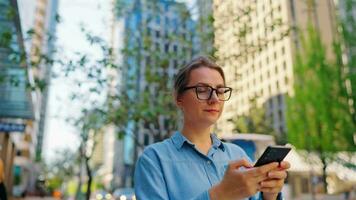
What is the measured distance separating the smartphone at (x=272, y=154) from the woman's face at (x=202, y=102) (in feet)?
1.17

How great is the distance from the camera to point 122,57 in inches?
522

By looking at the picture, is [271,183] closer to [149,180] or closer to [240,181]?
[240,181]

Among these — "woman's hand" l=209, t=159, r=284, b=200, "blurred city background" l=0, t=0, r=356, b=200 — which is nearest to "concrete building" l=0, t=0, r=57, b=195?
"blurred city background" l=0, t=0, r=356, b=200

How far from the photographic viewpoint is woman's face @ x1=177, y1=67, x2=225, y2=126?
5.20 ft

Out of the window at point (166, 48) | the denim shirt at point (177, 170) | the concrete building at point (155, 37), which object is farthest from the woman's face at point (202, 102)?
the window at point (166, 48)

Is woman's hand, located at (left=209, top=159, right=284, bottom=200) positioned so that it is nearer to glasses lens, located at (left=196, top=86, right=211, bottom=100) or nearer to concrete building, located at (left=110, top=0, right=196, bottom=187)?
glasses lens, located at (left=196, top=86, right=211, bottom=100)

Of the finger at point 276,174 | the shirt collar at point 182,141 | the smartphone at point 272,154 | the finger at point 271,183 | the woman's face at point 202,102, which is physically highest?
the woman's face at point 202,102

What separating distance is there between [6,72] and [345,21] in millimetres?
15950

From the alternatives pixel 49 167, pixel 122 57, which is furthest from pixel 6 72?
pixel 49 167

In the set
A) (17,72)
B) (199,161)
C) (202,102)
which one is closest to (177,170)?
(199,161)

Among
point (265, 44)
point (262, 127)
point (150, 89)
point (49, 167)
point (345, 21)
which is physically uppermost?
point (345, 21)

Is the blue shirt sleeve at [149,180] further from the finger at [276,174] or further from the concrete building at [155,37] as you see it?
the concrete building at [155,37]

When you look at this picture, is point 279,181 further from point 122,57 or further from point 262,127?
point 262,127

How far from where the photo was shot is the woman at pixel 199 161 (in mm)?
1272
